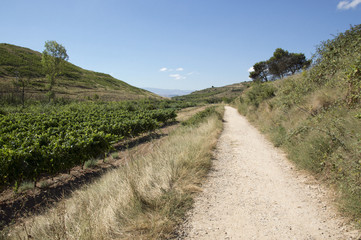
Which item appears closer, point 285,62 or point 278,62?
point 285,62

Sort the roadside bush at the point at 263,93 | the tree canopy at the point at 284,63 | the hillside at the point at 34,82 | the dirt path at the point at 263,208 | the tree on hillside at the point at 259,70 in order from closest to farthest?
the dirt path at the point at 263,208 < the roadside bush at the point at 263,93 < the tree canopy at the point at 284,63 < the hillside at the point at 34,82 < the tree on hillside at the point at 259,70

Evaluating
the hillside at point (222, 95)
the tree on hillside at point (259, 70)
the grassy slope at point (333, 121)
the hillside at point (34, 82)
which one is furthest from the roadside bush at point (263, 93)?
the hillside at point (222, 95)

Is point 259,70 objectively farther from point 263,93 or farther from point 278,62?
point 263,93

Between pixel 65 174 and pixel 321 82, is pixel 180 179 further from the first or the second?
pixel 321 82

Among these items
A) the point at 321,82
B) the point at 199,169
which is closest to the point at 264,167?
the point at 199,169

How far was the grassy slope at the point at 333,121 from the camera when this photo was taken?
3406 millimetres

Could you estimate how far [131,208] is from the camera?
323 cm

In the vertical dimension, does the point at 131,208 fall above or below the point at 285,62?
below

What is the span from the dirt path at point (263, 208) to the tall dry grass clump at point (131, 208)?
38cm

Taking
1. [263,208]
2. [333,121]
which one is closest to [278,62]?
[333,121]

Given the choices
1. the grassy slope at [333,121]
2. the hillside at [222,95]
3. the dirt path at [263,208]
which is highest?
the hillside at [222,95]

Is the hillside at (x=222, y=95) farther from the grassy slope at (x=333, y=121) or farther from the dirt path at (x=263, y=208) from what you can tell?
the dirt path at (x=263, y=208)

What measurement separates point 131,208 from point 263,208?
2468mm

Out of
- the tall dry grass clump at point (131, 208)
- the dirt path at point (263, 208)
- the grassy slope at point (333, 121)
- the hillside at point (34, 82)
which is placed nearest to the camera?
the tall dry grass clump at point (131, 208)
